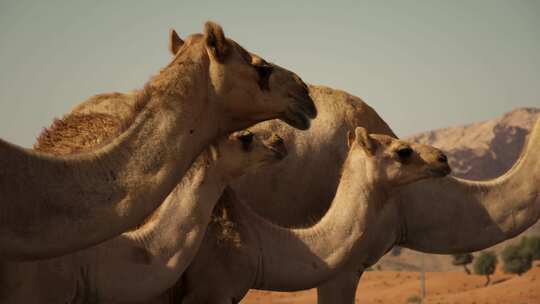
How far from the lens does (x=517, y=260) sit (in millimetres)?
42000

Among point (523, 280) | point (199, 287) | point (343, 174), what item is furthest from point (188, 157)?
point (523, 280)

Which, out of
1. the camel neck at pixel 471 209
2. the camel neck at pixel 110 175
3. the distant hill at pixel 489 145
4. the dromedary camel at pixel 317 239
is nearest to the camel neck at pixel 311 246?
the dromedary camel at pixel 317 239

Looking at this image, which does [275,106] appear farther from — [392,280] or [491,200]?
[392,280]

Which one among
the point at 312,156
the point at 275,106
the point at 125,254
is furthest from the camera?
the point at 312,156

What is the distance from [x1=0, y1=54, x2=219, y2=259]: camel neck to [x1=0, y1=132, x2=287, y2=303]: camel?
4.31 feet

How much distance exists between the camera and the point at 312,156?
30.9ft

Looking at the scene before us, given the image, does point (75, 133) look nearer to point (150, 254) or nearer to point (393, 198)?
point (150, 254)

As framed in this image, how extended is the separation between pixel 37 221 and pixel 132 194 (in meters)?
0.51

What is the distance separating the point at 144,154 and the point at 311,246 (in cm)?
331

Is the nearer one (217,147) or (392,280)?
(217,147)

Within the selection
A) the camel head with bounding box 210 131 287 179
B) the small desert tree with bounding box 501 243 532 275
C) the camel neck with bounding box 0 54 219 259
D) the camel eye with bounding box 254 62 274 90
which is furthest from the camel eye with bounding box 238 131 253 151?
the small desert tree with bounding box 501 243 532 275

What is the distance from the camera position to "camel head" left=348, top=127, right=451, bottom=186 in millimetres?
8688

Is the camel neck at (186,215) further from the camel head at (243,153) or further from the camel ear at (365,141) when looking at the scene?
the camel ear at (365,141)

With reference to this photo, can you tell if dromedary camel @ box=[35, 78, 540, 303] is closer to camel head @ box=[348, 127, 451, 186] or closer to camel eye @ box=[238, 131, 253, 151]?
camel head @ box=[348, 127, 451, 186]
